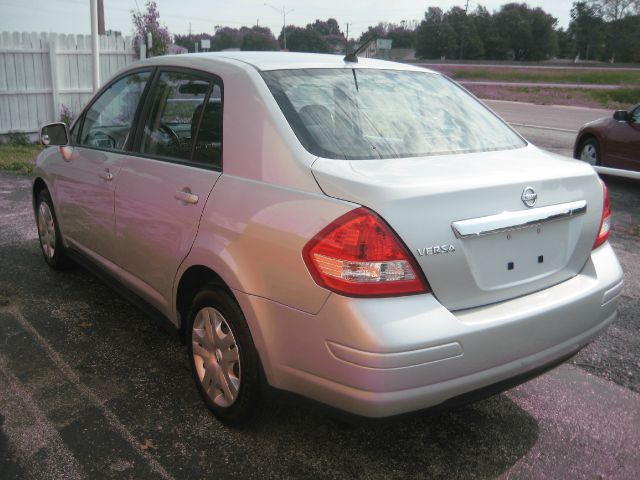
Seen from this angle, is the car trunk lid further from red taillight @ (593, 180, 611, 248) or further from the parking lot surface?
the parking lot surface

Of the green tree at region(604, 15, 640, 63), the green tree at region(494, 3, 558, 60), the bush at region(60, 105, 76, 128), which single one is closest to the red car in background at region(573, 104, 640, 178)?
the bush at region(60, 105, 76, 128)

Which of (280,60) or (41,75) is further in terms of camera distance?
(41,75)

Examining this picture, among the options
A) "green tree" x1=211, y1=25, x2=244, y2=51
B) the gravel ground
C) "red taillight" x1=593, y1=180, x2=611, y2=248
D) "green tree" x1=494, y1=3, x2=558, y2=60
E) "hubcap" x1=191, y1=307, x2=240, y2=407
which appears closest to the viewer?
"hubcap" x1=191, y1=307, x2=240, y2=407

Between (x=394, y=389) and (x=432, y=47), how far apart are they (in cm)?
9287

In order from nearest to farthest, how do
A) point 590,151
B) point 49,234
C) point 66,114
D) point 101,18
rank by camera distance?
point 49,234, point 590,151, point 66,114, point 101,18

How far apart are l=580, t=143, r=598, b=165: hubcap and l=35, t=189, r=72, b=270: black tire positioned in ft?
25.6

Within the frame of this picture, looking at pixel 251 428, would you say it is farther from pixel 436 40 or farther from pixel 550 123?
pixel 436 40

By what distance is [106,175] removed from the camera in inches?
147

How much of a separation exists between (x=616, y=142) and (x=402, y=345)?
812 centimetres

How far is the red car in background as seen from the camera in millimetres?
8641

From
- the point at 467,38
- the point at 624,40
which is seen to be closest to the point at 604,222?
the point at 467,38

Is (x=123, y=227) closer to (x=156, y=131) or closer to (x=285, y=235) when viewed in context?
(x=156, y=131)

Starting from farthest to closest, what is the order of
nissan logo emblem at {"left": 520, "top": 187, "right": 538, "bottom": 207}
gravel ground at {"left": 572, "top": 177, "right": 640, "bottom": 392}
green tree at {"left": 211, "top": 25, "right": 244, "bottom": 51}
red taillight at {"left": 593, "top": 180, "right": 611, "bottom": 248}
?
1. green tree at {"left": 211, "top": 25, "right": 244, "bottom": 51}
2. gravel ground at {"left": 572, "top": 177, "right": 640, "bottom": 392}
3. red taillight at {"left": 593, "top": 180, "right": 611, "bottom": 248}
4. nissan logo emblem at {"left": 520, "top": 187, "right": 538, "bottom": 207}

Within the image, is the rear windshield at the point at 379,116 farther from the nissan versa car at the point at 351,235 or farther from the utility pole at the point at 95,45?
the utility pole at the point at 95,45
